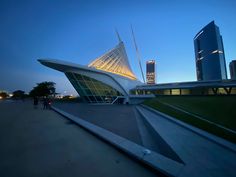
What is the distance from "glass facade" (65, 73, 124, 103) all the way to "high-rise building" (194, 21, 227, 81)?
69.9 m

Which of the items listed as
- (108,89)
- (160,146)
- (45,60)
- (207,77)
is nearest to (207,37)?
(207,77)

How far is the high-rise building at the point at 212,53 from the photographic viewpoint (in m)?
73.0

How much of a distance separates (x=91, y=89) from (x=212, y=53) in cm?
8143

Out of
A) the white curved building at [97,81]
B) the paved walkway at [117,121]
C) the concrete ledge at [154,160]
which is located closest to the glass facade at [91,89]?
the white curved building at [97,81]

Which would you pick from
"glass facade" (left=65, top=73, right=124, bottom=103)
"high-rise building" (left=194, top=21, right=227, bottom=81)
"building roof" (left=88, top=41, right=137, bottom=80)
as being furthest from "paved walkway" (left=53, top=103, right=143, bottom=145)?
"high-rise building" (left=194, top=21, right=227, bottom=81)

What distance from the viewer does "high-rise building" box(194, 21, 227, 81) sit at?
73000 mm

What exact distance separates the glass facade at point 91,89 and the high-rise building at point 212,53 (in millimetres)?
69936

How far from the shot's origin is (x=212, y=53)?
250 ft

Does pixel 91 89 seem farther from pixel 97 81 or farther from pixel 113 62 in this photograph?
pixel 113 62

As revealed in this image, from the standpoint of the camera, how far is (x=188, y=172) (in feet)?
8.46

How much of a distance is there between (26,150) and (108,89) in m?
29.7

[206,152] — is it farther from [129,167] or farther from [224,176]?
[129,167]

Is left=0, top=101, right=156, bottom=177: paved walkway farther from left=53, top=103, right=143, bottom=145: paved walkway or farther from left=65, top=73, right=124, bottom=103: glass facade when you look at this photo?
left=65, top=73, right=124, bottom=103: glass facade

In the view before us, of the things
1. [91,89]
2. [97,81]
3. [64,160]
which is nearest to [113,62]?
[97,81]
